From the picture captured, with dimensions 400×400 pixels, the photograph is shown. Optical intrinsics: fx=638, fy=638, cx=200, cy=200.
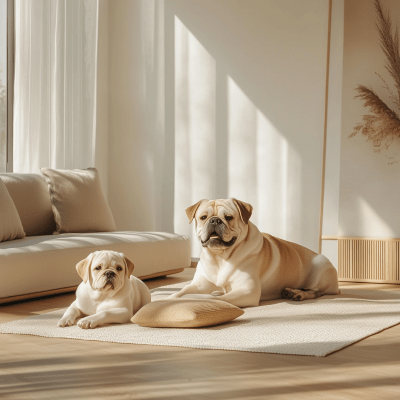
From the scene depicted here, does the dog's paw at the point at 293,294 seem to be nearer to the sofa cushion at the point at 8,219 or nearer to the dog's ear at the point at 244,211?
the dog's ear at the point at 244,211

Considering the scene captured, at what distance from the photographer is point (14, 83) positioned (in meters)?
5.36

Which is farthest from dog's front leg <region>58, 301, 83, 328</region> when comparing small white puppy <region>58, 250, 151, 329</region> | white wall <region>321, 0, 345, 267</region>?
white wall <region>321, 0, 345, 267</region>

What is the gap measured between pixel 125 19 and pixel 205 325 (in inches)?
169

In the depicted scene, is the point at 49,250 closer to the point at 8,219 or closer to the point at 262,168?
the point at 8,219

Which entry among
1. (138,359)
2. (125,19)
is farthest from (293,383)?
(125,19)

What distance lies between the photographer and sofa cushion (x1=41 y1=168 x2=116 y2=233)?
185 inches

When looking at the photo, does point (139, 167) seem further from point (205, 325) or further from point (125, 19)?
point (205, 325)

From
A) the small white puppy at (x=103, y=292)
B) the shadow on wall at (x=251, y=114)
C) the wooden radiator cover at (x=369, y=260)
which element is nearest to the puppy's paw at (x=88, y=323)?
the small white puppy at (x=103, y=292)

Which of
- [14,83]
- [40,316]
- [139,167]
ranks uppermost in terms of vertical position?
[14,83]

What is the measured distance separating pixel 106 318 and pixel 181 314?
0.33 metres

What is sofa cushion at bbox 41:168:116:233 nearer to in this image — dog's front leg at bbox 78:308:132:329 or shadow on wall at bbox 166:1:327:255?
shadow on wall at bbox 166:1:327:255

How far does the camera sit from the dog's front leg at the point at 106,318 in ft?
8.94

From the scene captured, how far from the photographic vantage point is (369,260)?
16.3 feet

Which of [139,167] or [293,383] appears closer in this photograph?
[293,383]
